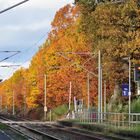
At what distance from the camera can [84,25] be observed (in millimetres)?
56031

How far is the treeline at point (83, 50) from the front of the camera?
160 feet

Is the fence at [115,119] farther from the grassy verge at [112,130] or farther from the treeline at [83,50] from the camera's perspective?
the treeline at [83,50]

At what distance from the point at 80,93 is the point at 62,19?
36.0 ft

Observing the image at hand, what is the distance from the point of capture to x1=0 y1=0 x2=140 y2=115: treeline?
48812 millimetres

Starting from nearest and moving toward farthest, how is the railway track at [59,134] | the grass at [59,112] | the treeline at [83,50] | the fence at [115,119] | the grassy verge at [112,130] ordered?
the grassy verge at [112,130] < the railway track at [59,134] < the fence at [115,119] < the treeline at [83,50] < the grass at [59,112]

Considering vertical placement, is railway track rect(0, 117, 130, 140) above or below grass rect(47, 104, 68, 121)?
below

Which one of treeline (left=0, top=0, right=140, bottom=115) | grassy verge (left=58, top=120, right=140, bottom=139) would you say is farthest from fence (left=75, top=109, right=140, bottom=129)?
treeline (left=0, top=0, right=140, bottom=115)

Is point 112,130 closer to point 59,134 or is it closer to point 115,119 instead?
point 115,119

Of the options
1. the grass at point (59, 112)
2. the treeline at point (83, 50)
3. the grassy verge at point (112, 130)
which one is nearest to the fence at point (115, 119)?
the grassy verge at point (112, 130)

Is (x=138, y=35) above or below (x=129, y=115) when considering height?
above

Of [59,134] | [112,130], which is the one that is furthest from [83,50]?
[112,130]

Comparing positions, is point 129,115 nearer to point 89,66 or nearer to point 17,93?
point 89,66

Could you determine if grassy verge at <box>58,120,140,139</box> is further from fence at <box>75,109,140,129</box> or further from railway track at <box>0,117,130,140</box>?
railway track at <box>0,117,130,140</box>

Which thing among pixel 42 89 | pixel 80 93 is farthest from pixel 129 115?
pixel 42 89
